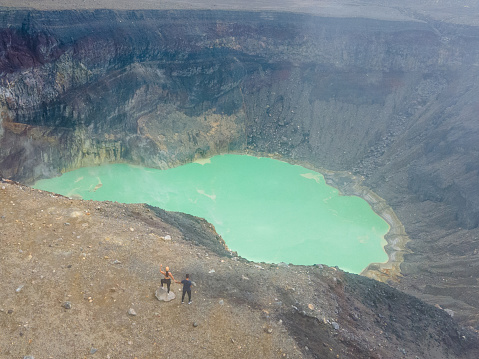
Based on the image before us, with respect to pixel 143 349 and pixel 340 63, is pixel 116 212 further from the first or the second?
pixel 340 63

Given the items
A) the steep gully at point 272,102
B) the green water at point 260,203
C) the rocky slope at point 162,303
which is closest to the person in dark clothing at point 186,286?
the rocky slope at point 162,303

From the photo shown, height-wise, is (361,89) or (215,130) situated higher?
(361,89)

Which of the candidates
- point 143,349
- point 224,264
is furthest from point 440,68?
point 143,349

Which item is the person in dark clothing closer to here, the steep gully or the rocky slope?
the rocky slope

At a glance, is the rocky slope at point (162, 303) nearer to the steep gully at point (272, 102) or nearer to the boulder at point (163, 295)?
the boulder at point (163, 295)

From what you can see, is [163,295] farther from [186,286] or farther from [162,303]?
[186,286]

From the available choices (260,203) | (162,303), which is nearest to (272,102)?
(260,203)
